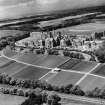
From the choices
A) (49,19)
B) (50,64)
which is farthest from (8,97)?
(49,19)

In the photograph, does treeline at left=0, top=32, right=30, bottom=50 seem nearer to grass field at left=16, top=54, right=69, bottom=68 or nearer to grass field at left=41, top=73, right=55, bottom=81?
grass field at left=16, top=54, right=69, bottom=68

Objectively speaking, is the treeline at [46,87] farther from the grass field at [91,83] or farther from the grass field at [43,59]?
the grass field at [43,59]

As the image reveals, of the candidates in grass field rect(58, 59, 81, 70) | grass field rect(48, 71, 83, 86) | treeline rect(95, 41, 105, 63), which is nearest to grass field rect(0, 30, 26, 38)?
treeline rect(95, 41, 105, 63)

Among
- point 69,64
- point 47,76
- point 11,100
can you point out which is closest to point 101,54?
point 69,64

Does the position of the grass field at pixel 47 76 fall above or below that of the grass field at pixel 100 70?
below

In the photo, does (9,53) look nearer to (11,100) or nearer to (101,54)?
(101,54)

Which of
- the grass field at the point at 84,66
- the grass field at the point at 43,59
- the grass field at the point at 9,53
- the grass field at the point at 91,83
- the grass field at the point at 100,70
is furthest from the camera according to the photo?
the grass field at the point at 9,53

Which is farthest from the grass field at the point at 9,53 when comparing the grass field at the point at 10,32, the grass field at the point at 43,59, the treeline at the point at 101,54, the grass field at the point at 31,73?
the grass field at the point at 10,32
